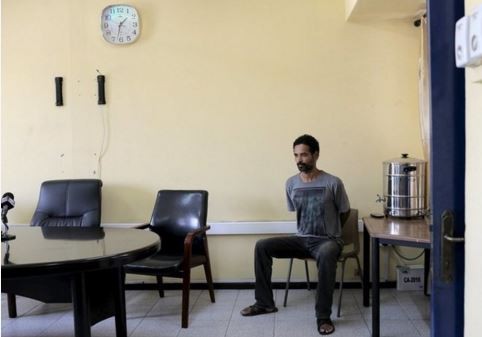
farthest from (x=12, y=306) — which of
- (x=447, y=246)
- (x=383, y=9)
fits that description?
(x=383, y=9)

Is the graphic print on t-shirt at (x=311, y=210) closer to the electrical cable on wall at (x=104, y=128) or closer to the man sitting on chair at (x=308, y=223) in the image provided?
the man sitting on chair at (x=308, y=223)

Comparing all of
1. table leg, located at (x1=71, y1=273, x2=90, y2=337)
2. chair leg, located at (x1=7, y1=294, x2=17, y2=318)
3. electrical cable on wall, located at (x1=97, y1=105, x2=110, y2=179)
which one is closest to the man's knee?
table leg, located at (x1=71, y1=273, x2=90, y2=337)

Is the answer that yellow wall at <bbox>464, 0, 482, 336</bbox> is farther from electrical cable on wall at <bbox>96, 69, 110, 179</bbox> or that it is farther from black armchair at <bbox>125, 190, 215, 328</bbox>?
electrical cable on wall at <bbox>96, 69, 110, 179</bbox>

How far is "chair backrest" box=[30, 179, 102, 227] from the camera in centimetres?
336

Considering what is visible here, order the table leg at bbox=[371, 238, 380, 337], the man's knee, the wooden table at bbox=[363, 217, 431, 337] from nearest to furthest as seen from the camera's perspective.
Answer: the wooden table at bbox=[363, 217, 431, 337] < the table leg at bbox=[371, 238, 380, 337] < the man's knee

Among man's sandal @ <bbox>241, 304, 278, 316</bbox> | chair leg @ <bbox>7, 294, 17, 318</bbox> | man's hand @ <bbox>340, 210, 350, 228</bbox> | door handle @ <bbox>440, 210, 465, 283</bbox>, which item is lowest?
man's sandal @ <bbox>241, 304, 278, 316</bbox>

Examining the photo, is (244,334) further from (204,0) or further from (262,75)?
(204,0)

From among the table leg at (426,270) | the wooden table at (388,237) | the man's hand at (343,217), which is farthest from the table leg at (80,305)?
the table leg at (426,270)

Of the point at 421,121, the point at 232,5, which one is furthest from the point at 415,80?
the point at 232,5

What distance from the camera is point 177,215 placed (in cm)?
326

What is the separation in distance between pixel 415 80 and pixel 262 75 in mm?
1180

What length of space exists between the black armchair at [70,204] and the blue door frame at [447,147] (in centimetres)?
272

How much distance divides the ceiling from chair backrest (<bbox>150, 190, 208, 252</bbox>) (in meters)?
1.72

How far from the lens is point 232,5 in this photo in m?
3.48
